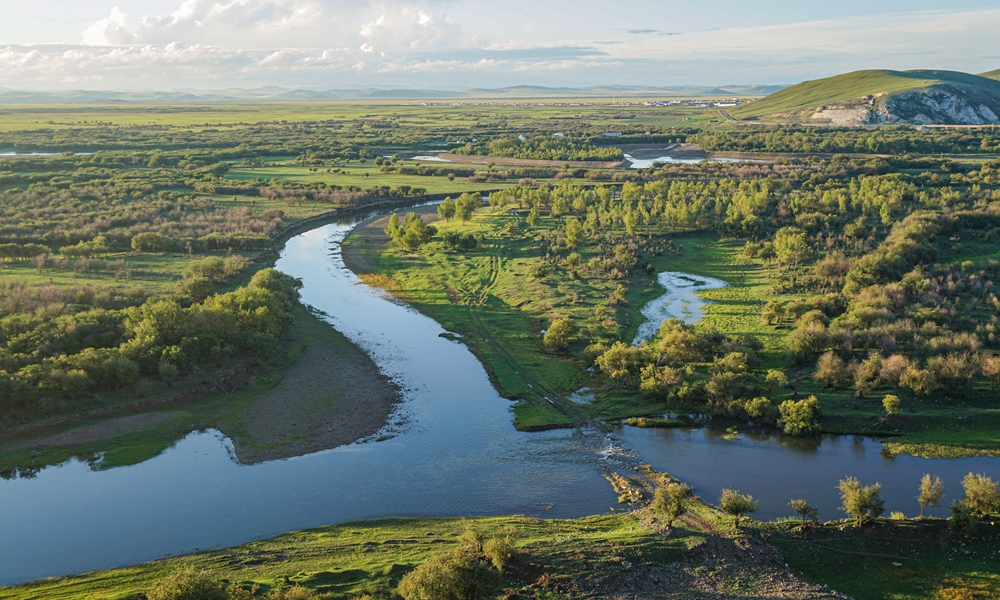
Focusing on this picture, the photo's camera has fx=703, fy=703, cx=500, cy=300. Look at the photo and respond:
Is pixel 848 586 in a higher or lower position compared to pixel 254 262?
lower

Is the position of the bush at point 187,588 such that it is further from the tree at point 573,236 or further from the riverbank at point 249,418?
the tree at point 573,236

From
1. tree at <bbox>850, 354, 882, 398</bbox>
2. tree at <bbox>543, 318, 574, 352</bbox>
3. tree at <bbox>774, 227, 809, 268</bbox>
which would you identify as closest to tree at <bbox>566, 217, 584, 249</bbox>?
tree at <bbox>774, 227, 809, 268</bbox>

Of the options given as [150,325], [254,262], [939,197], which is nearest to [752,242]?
[939,197]

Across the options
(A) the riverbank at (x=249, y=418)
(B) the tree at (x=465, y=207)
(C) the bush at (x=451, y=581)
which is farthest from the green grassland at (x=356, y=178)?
(C) the bush at (x=451, y=581)

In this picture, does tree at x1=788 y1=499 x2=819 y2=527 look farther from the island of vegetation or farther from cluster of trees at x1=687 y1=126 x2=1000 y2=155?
cluster of trees at x1=687 y1=126 x2=1000 y2=155

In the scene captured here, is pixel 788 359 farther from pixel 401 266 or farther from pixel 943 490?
pixel 401 266

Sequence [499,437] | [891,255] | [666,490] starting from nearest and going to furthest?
[666,490]
[499,437]
[891,255]

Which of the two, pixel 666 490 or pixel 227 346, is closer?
pixel 666 490
